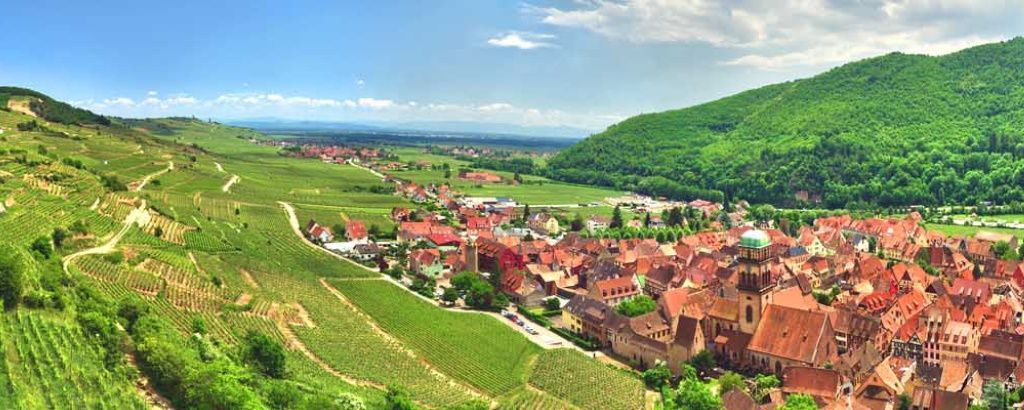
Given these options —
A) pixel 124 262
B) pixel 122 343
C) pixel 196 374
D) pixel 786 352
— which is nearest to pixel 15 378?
pixel 196 374

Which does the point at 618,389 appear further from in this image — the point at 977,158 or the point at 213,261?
the point at 977,158

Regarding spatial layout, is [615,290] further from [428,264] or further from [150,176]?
[150,176]

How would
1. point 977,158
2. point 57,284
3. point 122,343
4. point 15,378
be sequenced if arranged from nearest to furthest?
point 15,378
point 122,343
point 57,284
point 977,158

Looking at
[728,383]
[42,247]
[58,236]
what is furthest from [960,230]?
[42,247]

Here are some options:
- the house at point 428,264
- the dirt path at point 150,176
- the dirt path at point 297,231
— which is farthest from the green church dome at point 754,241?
the dirt path at point 150,176

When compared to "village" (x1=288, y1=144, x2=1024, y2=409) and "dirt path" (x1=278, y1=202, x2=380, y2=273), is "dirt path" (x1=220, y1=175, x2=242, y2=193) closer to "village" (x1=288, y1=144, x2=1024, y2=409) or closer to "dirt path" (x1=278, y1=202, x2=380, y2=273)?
"dirt path" (x1=278, y1=202, x2=380, y2=273)

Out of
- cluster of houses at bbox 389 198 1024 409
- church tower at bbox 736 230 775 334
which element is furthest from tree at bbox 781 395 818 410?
church tower at bbox 736 230 775 334
